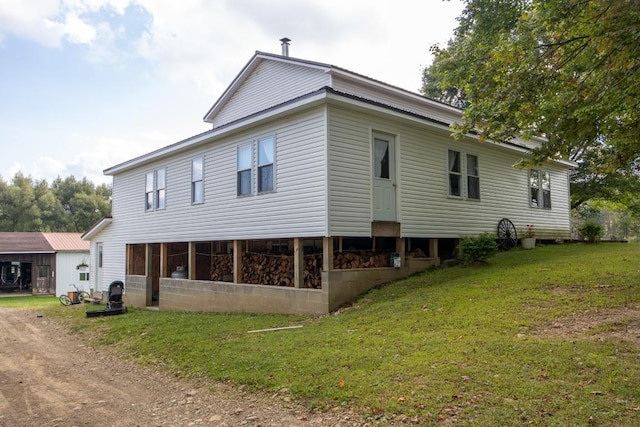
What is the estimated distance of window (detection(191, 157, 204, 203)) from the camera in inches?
578

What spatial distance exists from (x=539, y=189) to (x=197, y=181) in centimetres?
1234

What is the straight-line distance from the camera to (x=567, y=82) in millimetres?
7320

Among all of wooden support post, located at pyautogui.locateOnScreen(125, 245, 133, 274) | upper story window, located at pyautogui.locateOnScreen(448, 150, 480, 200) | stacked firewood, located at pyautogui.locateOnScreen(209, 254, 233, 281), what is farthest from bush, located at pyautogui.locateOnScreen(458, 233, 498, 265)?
wooden support post, located at pyautogui.locateOnScreen(125, 245, 133, 274)

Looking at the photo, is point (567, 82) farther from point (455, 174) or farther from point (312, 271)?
point (312, 271)

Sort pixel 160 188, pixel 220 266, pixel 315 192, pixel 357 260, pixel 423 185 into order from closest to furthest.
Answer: pixel 315 192
pixel 357 260
pixel 423 185
pixel 220 266
pixel 160 188

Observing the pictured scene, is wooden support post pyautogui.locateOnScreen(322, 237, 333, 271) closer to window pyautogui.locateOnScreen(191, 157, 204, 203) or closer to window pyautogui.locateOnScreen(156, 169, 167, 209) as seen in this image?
window pyautogui.locateOnScreen(191, 157, 204, 203)

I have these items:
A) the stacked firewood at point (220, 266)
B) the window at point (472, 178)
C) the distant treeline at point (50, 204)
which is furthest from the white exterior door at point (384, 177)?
the distant treeline at point (50, 204)

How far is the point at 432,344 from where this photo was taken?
20.8 feet

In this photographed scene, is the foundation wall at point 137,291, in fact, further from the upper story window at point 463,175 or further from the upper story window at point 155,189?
the upper story window at point 463,175

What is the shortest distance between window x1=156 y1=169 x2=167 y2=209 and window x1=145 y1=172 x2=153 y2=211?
547mm

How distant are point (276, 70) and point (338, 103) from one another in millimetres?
5424

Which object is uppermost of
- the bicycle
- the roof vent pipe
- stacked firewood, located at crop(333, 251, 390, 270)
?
the roof vent pipe

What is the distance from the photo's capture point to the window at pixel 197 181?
48.1 feet

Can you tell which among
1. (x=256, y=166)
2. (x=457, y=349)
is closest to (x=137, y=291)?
(x=256, y=166)
